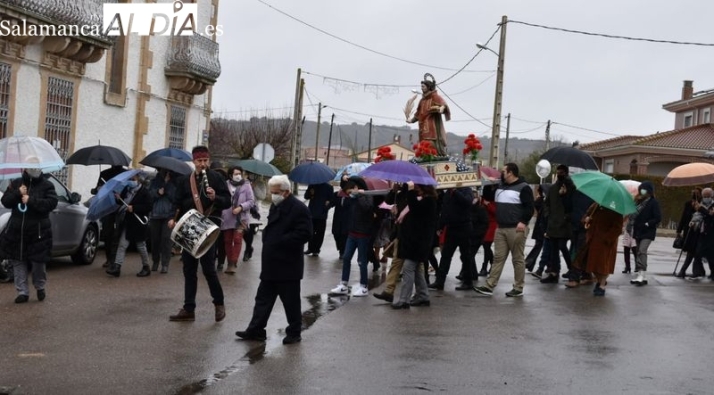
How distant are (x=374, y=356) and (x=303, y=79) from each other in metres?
31.8

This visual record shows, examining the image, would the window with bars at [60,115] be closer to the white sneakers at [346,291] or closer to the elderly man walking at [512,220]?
the white sneakers at [346,291]

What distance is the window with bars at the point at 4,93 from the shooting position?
17688 millimetres

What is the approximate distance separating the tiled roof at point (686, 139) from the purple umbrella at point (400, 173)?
140 ft

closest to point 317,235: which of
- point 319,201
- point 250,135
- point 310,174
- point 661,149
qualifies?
point 319,201

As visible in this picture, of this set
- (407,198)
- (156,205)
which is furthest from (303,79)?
(407,198)

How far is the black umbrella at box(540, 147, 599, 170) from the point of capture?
45.4ft

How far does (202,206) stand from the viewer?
9.80m

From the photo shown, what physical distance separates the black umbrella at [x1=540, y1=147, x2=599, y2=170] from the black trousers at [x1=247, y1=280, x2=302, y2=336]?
6274 millimetres

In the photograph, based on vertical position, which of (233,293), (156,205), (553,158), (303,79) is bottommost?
(233,293)

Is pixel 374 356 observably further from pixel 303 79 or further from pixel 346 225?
pixel 303 79

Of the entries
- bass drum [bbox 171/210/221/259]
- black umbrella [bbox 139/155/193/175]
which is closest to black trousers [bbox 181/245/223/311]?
bass drum [bbox 171/210/221/259]

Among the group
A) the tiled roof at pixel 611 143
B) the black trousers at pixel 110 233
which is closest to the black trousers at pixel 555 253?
the black trousers at pixel 110 233

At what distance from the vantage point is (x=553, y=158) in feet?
45.9

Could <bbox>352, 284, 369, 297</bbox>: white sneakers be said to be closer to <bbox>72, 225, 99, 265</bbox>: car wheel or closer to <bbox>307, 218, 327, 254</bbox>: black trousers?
<bbox>72, 225, 99, 265</bbox>: car wheel
